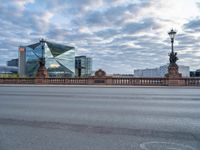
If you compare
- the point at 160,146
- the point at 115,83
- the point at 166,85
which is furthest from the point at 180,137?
the point at 115,83

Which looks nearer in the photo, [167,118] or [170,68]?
[167,118]

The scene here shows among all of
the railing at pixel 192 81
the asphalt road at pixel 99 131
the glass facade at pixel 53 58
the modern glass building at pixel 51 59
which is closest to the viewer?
the asphalt road at pixel 99 131

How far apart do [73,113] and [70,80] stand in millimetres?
26010

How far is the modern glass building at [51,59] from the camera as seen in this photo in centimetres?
10987

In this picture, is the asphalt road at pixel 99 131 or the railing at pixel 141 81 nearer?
the asphalt road at pixel 99 131

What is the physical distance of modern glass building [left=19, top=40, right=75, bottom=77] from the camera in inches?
4326

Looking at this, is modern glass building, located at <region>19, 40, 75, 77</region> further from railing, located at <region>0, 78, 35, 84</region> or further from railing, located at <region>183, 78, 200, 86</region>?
railing, located at <region>183, 78, 200, 86</region>

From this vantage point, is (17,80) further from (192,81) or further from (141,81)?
(192,81)

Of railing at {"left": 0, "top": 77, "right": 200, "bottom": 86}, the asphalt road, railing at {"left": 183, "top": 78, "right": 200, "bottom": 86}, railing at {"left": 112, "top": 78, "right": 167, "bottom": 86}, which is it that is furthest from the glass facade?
the asphalt road

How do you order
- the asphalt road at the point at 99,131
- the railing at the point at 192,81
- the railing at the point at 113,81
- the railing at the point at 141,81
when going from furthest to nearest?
the railing at the point at 141,81, the railing at the point at 113,81, the railing at the point at 192,81, the asphalt road at the point at 99,131

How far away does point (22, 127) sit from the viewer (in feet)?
23.5

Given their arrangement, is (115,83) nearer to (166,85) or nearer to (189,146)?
(166,85)

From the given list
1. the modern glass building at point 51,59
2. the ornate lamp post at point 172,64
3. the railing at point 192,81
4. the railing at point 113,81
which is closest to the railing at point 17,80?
the railing at point 113,81

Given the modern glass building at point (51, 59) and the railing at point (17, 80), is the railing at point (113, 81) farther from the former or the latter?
the modern glass building at point (51, 59)
